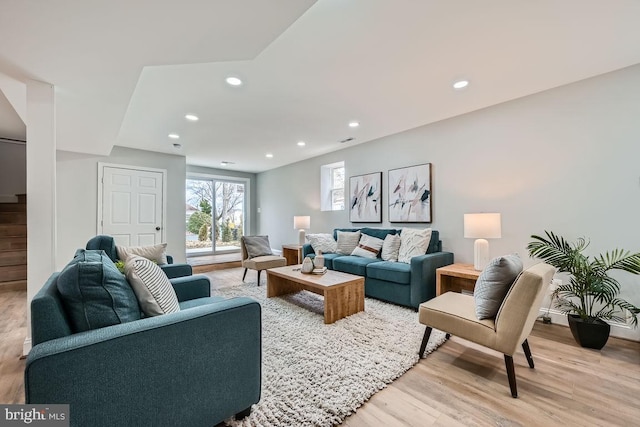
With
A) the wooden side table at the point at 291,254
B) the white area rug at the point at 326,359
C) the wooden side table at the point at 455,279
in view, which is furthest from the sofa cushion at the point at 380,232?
the wooden side table at the point at 291,254

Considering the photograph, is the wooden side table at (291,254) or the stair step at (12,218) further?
the wooden side table at (291,254)

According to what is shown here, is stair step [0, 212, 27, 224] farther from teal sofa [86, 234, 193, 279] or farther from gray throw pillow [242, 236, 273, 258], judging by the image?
gray throw pillow [242, 236, 273, 258]

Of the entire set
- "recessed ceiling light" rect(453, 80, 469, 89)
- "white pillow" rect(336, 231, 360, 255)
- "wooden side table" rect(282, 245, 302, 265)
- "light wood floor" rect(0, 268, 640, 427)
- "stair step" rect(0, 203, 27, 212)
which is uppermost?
"recessed ceiling light" rect(453, 80, 469, 89)

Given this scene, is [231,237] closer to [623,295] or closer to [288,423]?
[288,423]

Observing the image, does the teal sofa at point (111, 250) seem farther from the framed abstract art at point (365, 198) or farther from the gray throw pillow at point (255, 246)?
the framed abstract art at point (365, 198)

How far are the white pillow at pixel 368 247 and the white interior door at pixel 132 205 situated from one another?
3.95 metres

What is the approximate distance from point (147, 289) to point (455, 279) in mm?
3141

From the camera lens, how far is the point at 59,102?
2438mm

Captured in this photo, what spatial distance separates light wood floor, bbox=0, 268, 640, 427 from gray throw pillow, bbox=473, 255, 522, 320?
465mm

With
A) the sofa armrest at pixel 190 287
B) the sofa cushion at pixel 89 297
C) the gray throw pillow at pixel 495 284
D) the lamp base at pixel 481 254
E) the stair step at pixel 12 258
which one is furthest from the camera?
the stair step at pixel 12 258

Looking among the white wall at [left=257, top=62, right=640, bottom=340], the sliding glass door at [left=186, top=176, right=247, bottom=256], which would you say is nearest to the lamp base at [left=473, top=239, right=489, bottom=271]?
the white wall at [left=257, top=62, right=640, bottom=340]

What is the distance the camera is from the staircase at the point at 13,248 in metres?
4.14

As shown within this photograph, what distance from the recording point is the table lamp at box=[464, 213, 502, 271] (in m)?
2.73

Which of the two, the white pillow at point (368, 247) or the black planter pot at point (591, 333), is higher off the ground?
the white pillow at point (368, 247)
